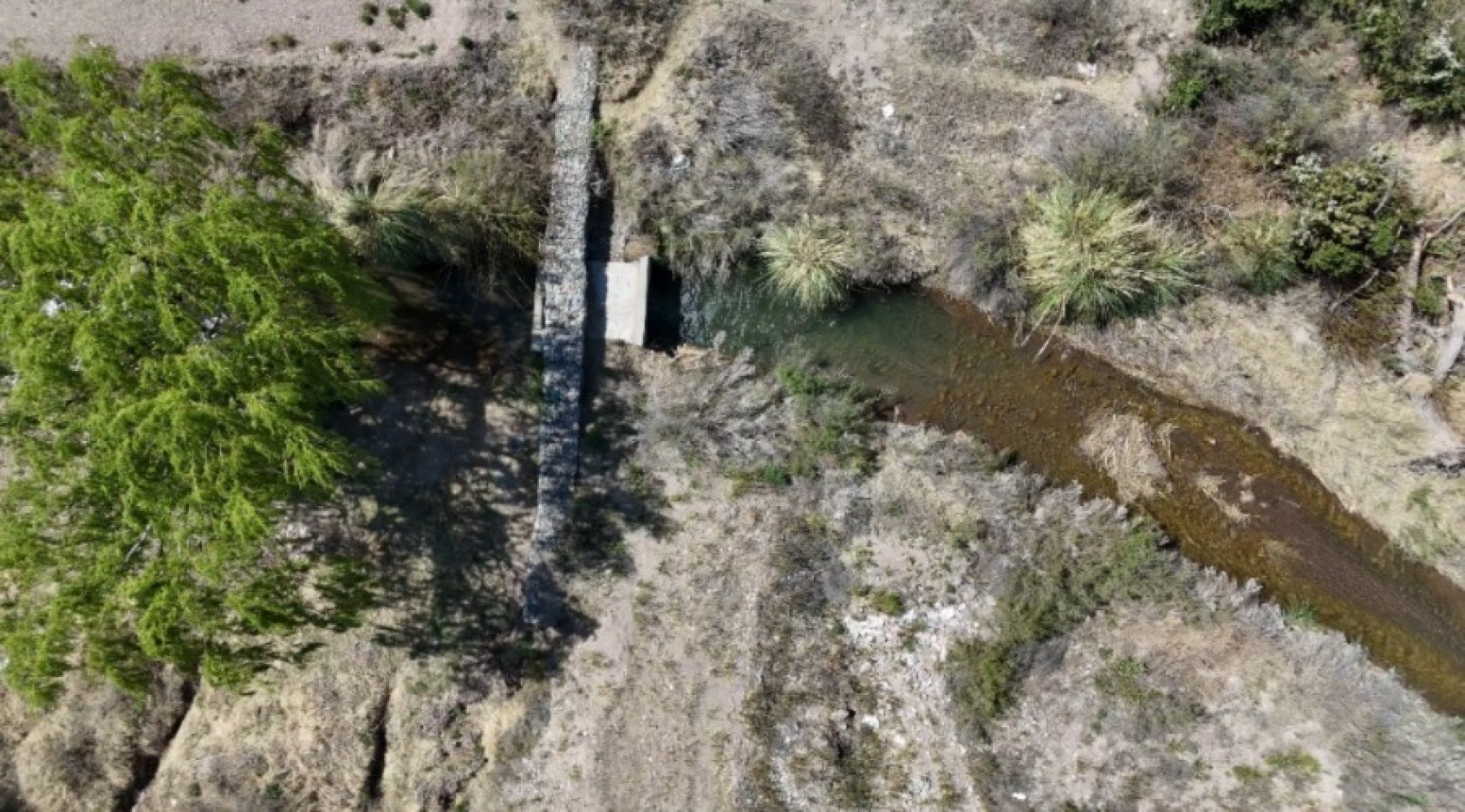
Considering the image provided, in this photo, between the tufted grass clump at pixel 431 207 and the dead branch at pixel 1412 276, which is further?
the dead branch at pixel 1412 276

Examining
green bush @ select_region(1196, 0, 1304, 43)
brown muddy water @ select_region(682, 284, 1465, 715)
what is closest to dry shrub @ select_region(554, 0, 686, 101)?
brown muddy water @ select_region(682, 284, 1465, 715)

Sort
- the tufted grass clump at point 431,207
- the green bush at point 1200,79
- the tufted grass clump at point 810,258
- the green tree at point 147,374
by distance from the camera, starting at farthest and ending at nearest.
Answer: the tufted grass clump at point 810,258
the green bush at point 1200,79
the tufted grass clump at point 431,207
the green tree at point 147,374

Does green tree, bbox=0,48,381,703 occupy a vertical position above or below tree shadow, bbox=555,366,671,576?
above

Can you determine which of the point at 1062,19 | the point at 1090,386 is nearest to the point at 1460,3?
the point at 1062,19

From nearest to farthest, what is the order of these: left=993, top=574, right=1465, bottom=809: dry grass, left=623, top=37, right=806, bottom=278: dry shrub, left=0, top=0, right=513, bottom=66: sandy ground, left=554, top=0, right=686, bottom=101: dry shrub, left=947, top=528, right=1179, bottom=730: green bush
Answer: left=993, top=574, right=1465, bottom=809: dry grass, left=947, top=528, right=1179, bottom=730: green bush, left=0, top=0, right=513, bottom=66: sandy ground, left=554, top=0, right=686, bottom=101: dry shrub, left=623, top=37, right=806, bottom=278: dry shrub

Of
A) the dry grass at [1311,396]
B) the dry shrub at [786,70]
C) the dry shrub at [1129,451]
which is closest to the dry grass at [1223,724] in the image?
the dry shrub at [1129,451]

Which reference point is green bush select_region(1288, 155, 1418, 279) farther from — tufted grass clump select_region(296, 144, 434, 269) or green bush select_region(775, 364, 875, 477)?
tufted grass clump select_region(296, 144, 434, 269)

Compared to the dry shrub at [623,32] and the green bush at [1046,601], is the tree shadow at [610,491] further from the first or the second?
the green bush at [1046,601]
